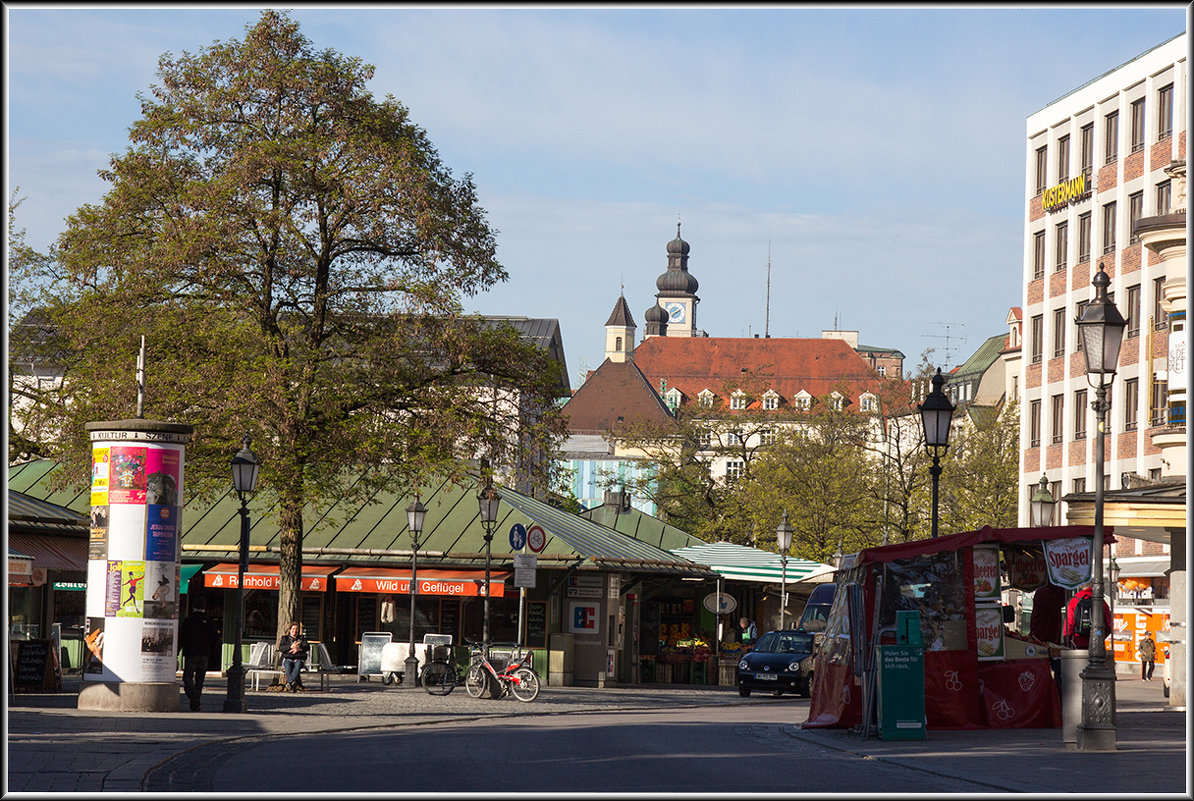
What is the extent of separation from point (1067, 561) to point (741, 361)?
147 metres

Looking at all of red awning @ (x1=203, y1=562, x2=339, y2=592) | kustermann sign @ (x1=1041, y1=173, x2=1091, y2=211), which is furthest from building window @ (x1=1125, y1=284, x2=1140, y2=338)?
red awning @ (x1=203, y1=562, x2=339, y2=592)

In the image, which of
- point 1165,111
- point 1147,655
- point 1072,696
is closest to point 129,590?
point 1072,696

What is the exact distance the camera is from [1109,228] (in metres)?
63.1

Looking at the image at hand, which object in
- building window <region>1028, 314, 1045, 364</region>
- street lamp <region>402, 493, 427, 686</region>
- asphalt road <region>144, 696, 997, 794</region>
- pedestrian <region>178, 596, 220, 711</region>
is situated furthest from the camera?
building window <region>1028, 314, 1045, 364</region>

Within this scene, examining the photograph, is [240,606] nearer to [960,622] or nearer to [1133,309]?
[960,622]

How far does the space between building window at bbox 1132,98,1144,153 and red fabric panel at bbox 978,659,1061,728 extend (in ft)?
144

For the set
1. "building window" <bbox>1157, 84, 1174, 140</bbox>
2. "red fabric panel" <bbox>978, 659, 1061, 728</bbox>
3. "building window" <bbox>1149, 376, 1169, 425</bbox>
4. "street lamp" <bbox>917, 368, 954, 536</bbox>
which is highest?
"building window" <bbox>1157, 84, 1174, 140</bbox>

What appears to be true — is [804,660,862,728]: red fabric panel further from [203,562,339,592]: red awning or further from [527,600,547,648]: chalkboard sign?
[203,562,339,592]: red awning

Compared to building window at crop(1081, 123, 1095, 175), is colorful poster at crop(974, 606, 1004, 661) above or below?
below

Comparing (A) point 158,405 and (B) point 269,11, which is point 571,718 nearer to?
(A) point 158,405

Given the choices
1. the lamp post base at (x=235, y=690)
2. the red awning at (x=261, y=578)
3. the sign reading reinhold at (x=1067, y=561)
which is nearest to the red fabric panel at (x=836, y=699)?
the sign reading reinhold at (x=1067, y=561)

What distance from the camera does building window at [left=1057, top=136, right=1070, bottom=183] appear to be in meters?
67.3

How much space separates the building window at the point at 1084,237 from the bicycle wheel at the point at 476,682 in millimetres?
41754

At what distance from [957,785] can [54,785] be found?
754cm
